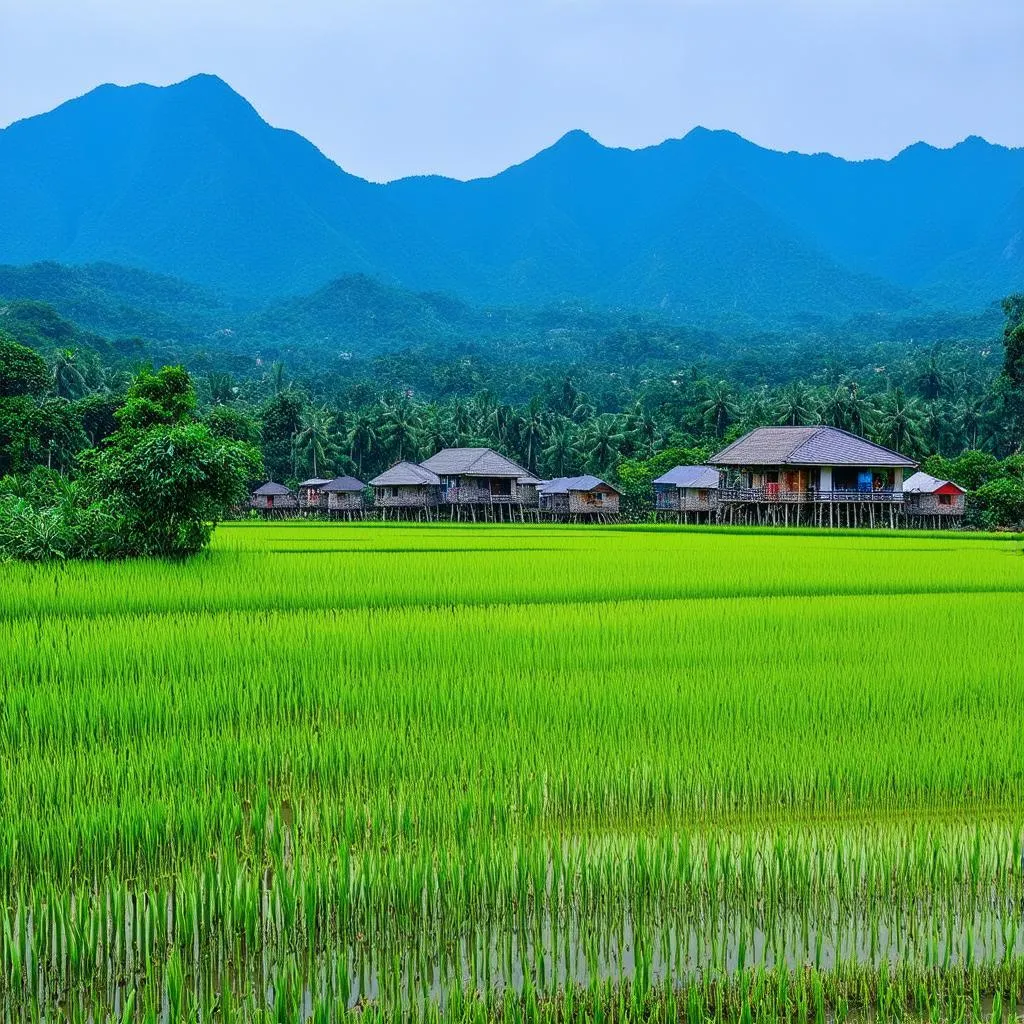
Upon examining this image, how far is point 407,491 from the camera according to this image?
58.8 meters

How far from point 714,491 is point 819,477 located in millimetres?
7185

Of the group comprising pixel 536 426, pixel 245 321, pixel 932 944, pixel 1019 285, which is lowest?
pixel 932 944

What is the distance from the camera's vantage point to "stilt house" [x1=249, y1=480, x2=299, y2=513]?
6112 centimetres

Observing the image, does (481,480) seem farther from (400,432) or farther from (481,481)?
(400,432)

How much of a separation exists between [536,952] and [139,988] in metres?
1.23

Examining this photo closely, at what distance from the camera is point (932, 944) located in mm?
3285

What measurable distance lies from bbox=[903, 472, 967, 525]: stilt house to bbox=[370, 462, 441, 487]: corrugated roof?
25710 millimetres

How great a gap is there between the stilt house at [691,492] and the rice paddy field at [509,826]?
41081 mm

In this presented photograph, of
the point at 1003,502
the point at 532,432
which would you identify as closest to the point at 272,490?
the point at 532,432

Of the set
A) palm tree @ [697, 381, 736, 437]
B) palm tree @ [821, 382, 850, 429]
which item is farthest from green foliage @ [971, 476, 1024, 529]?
palm tree @ [697, 381, 736, 437]

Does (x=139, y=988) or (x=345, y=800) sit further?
(x=345, y=800)

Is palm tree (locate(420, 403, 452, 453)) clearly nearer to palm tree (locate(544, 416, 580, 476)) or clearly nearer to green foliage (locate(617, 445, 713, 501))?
palm tree (locate(544, 416, 580, 476))

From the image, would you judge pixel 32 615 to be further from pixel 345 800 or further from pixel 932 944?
pixel 932 944

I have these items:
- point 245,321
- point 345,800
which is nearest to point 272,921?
point 345,800
